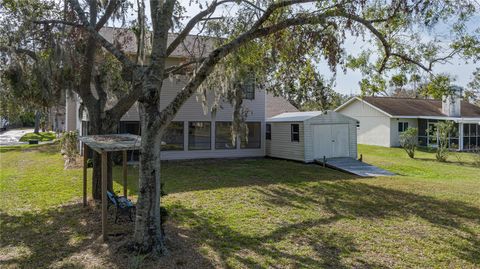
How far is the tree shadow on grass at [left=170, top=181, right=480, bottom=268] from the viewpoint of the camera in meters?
6.05

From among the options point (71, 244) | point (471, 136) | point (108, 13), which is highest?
point (108, 13)

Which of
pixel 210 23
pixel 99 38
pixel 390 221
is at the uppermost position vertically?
pixel 210 23

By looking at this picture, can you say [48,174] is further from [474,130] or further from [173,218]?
[474,130]

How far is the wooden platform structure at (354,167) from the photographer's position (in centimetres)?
1552

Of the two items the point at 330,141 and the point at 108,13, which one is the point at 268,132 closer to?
the point at 330,141

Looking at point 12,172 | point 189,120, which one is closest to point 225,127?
point 189,120

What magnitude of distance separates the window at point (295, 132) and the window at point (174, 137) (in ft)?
18.4

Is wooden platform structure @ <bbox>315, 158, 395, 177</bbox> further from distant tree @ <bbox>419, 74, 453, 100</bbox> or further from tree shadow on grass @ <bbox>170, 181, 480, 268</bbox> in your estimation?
distant tree @ <bbox>419, 74, 453, 100</bbox>

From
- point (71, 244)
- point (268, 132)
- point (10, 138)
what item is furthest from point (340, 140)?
point (10, 138)

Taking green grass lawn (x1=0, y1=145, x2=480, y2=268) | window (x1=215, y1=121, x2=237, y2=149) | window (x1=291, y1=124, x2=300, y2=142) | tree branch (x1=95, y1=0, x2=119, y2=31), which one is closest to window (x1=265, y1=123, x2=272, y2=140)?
window (x1=291, y1=124, x2=300, y2=142)

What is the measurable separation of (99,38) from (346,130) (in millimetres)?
15025

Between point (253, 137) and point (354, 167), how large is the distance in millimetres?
5639

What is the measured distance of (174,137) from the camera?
18.1 m

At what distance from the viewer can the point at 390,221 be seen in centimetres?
835
